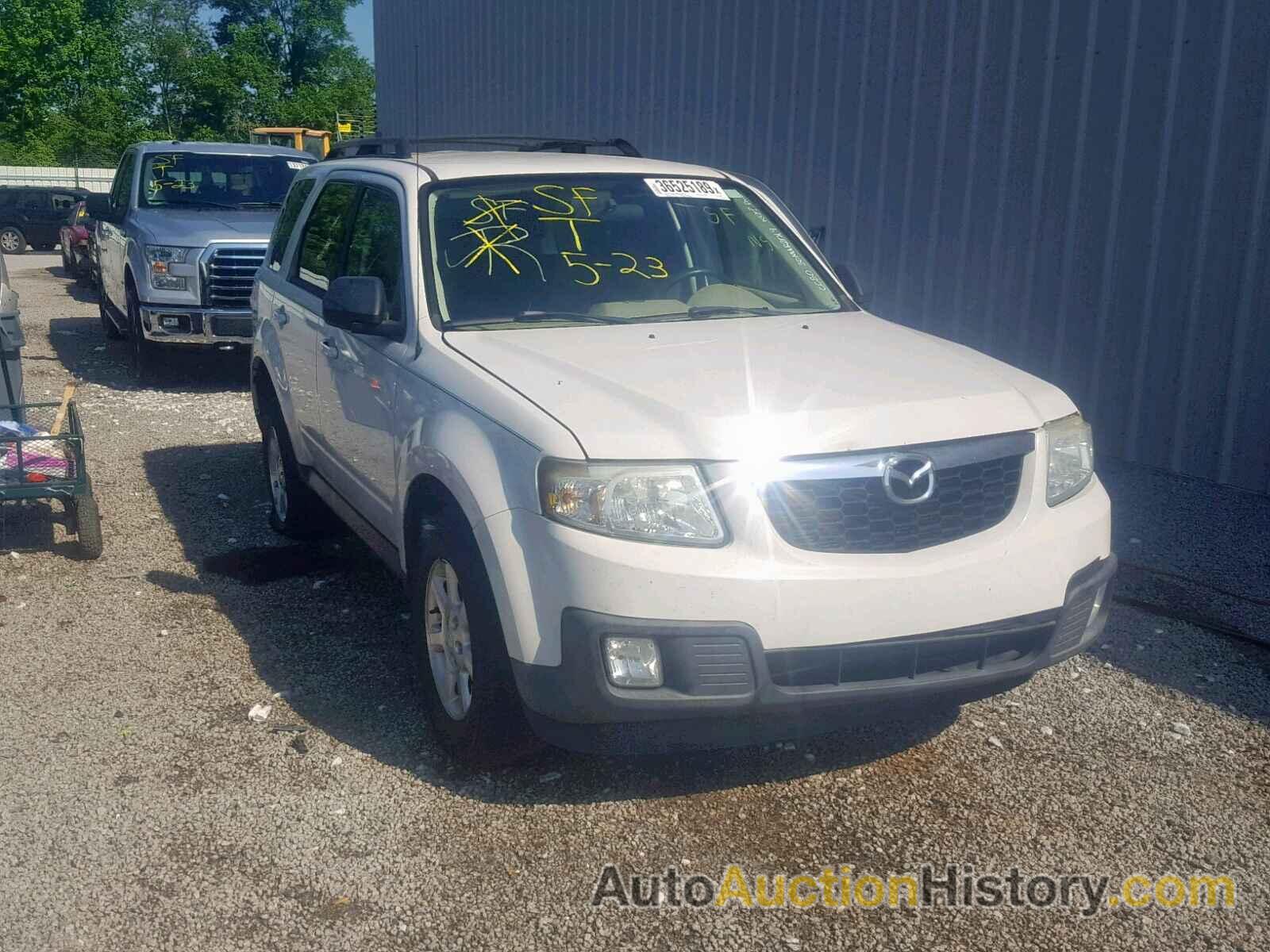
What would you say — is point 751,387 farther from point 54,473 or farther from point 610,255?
point 54,473

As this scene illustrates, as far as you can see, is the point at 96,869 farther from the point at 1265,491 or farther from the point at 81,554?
the point at 1265,491

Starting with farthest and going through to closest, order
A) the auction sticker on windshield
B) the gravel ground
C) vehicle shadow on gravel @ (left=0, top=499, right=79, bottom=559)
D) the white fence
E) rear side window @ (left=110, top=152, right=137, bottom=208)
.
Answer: the white fence
rear side window @ (left=110, top=152, right=137, bottom=208)
vehicle shadow on gravel @ (left=0, top=499, right=79, bottom=559)
the auction sticker on windshield
the gravel ground

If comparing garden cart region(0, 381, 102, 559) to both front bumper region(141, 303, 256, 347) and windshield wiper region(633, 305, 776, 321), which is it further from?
front bumper region(141, 303, 256, 347)

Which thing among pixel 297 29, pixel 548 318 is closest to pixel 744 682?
pixel 548 318

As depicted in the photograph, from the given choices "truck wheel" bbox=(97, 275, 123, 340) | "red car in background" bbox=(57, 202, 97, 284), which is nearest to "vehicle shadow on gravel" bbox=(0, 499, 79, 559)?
"truck wheel" bbox=(97, 275, 123, 340)

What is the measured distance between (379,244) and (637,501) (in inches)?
82.8

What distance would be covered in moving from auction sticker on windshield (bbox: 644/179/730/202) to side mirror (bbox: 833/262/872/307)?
0.57m

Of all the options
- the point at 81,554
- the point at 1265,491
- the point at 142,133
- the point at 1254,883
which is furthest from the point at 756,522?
the point at 142,133

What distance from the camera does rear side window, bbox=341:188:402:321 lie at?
4.84m

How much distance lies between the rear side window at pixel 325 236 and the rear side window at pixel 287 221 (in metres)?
0.29

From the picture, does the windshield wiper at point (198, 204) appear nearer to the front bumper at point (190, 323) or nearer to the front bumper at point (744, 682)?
the front bumper at point (190, 323)

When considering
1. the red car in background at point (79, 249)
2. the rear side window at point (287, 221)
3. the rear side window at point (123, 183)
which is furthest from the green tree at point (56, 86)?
the rear side window at point (287, 221)

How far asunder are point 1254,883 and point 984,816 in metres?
0.74

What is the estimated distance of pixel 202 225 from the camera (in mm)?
11523
